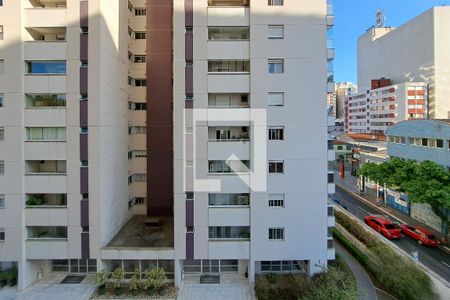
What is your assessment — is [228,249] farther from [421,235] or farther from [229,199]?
[421,235]

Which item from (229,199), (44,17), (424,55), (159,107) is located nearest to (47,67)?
(44,17)

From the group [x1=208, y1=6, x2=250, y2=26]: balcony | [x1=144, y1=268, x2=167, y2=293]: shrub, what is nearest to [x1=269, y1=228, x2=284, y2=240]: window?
[x1=144, y1=268, x2=167, y2=293]: shrub

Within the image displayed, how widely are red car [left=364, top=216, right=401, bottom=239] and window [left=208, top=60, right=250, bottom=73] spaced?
58.8ft

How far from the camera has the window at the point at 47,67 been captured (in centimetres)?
1822

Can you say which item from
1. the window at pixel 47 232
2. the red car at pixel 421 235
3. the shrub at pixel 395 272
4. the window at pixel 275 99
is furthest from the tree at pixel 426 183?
the window at pixel 47 232

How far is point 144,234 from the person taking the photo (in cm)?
2097

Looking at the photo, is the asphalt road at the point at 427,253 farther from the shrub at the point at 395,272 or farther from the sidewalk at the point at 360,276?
the sidewalk at the point at 360,276

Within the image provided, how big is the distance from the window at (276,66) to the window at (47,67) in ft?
40.5

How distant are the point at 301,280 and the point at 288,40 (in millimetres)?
13902

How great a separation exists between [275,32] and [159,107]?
1045 cm

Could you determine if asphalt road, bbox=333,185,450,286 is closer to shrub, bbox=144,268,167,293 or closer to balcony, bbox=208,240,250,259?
balcony, bbox=208,240,250,259

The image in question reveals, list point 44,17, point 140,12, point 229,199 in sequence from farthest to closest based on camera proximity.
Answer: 1. point 140,12
2. point 229,199
3. point 44,17

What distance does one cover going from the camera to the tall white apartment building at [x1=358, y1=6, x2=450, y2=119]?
61.5m

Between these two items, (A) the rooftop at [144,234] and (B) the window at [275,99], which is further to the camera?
(A) the rooftop at [144,234]
